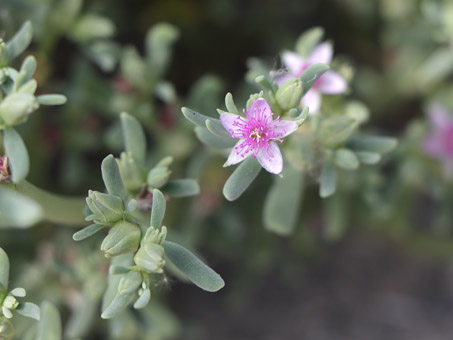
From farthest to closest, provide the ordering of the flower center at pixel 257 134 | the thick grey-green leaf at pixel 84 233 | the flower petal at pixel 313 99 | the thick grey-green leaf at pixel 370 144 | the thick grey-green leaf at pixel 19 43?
the flower petal at pixel 313 99 → the thick grey-green leaf at pixel 370 144 → the thick grey-green leaf at pixel 19 43 → the flower center at pixel 257 134 → the thick grey-green leaf at pixel 84 233

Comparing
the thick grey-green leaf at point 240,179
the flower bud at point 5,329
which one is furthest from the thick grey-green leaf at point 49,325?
the thick grey-green leaf at point 240,179

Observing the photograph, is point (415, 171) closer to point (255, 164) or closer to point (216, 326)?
point (255, 164)

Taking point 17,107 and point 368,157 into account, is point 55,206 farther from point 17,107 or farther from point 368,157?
point 368,157

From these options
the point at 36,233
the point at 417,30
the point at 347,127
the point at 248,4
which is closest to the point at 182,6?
the point at 248,4

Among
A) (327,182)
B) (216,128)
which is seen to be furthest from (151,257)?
(327,182)

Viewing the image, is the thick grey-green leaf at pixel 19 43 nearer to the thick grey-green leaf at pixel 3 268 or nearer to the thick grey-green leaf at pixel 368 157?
the thick grey-green leaf at pixel 3 268

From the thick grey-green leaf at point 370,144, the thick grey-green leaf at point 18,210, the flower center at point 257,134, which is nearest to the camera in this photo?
the thick grey-green leaf at point 18,210

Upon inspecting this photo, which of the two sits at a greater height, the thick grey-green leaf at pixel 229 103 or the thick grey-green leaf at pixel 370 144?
the thick grey-green leaf at pixel 370 144
